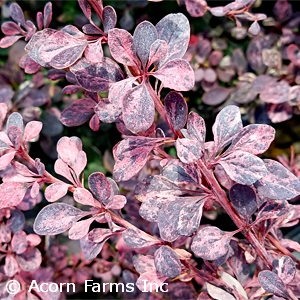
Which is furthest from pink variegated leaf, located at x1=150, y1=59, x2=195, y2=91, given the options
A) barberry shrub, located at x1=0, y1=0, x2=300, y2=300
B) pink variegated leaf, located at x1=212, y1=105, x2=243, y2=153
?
pink variegated leaf, located at x1=212, y1=105, x2=243, y2=153

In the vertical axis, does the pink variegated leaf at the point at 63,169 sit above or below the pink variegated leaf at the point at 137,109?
below

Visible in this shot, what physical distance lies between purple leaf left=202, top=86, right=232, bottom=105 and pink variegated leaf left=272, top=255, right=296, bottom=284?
54 cm

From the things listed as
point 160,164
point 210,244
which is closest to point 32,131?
point 160,164

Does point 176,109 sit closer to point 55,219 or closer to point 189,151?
point 189,151

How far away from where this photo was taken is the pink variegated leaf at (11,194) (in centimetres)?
54

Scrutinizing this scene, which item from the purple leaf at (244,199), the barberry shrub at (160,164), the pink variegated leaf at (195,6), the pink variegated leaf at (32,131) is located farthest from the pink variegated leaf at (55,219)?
the pink variegated leaf at (195,6)

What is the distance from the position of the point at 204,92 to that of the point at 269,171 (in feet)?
1.98

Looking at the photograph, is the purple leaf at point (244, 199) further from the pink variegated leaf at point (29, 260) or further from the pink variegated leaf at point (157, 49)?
the pink variegated leaf at point (29, 260)

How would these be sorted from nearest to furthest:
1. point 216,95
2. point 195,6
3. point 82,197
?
point 82,197 → point 195,6 → point 216,95

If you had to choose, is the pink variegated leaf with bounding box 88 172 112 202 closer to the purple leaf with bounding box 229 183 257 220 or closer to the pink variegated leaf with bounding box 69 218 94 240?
the pink variegated leaf with bounding box 69 218 94 240

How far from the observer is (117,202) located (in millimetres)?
540

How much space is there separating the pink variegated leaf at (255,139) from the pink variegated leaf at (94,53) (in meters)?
0.20

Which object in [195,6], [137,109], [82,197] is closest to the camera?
[137,109]

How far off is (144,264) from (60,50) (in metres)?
0.34
